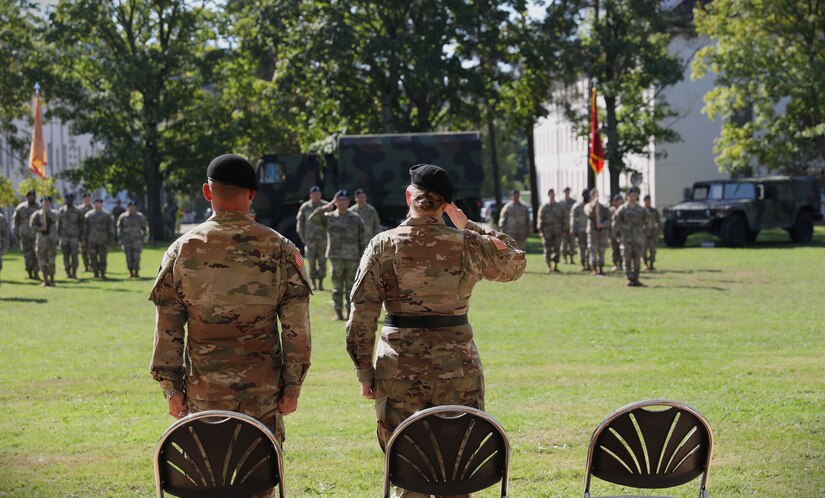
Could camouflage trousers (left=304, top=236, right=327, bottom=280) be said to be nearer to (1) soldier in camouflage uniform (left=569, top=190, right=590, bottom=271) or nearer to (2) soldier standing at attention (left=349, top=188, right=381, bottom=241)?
(2) soldier standing at attention (left=349, top=188, right=381, bottom=241)

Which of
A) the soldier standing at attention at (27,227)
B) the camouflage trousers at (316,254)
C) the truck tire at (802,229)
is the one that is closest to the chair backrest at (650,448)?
the camouflage trousers at (316,254)

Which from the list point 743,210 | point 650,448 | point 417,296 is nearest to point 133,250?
point 743,210

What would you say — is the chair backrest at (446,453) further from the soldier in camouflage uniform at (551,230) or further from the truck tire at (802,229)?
the truck tire at (802,229)

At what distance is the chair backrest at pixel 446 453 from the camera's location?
448cm

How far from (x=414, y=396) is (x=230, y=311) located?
927 mm

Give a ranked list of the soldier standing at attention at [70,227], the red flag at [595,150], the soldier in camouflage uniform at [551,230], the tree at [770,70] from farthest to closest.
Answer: the tree at [770,70] → the red flag at [595,150] → the soldier in camouflage uniform at [551,230] → the soldier standing at attention at [70,227]

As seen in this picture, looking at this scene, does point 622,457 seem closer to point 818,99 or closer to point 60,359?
point 60,359

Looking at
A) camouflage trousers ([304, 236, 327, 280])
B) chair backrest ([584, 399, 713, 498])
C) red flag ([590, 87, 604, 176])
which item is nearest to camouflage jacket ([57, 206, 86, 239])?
camouflage trousers ([304, 236, 327, 280])

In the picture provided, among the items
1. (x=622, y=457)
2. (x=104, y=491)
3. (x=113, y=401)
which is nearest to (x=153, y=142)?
(x=113, y=401)

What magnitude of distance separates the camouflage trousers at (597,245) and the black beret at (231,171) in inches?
827

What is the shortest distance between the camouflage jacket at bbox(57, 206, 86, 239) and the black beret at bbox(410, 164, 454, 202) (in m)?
23.0

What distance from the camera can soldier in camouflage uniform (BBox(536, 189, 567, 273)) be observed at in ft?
91.2

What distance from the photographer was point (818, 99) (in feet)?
143

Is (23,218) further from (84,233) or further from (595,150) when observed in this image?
(595,150)
